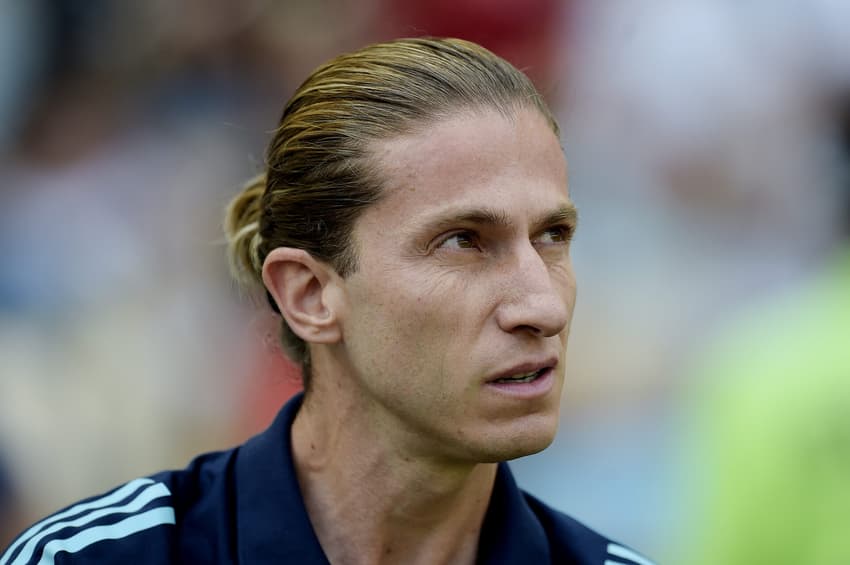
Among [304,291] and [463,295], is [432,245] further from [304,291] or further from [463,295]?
[304,291]

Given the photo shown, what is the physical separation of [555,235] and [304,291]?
58cm

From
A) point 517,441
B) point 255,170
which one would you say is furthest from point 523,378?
point 255,170

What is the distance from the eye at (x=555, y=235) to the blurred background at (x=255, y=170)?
91.9 inches

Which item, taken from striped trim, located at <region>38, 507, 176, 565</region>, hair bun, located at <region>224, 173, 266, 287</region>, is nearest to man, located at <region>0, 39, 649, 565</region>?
striped trim, located at <region>38, 507, 176, 565</region>

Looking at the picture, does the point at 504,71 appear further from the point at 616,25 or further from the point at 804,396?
the point at 616,25

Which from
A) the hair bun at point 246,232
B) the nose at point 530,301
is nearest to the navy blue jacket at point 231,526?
the hair bun at point 246,232

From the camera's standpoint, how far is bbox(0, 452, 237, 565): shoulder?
2.44m

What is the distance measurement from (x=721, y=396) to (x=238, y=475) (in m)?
2.19

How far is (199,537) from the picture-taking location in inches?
99.7

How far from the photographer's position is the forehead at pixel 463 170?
243 centimetres

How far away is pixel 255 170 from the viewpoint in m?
4.87

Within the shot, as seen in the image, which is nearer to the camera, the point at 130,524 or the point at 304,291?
the point at 130,524

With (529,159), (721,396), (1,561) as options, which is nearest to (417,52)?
(529,159)

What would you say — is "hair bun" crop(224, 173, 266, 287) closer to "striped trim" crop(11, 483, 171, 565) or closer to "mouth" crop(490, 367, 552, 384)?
"striped trim" crop(11, 483, 171, 565)
